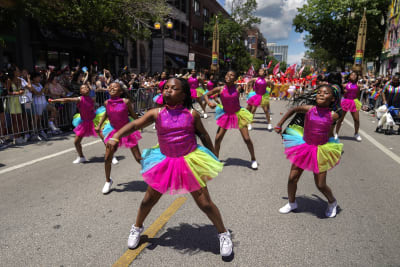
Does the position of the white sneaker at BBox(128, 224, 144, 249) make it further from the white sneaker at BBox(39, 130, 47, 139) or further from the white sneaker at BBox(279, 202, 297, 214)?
the white sneaker at BBox(39, 130, 47, 139)

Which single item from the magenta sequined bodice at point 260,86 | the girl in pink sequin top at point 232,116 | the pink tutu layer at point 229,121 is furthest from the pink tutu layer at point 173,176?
the magenta sequined bodice at point 260,86

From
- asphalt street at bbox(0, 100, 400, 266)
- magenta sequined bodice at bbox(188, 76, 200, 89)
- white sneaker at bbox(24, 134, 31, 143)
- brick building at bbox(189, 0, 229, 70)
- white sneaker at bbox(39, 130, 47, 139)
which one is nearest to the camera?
asphalt street at bbox(0, 100, 400, 266)

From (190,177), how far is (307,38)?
4461 cm

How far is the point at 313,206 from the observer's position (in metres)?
4.24

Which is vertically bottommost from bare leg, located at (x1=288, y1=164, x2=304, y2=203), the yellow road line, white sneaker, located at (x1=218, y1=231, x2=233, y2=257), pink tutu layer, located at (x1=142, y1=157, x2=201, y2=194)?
the yellow road line

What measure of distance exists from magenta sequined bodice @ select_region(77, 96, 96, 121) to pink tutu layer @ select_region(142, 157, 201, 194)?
12.7 feet

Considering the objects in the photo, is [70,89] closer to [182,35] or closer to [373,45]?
[182,35]

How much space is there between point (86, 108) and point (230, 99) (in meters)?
2.94

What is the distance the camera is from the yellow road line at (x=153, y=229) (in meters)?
2.88

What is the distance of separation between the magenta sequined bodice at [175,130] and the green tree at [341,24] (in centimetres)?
3436

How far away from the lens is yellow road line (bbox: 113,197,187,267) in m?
2.88

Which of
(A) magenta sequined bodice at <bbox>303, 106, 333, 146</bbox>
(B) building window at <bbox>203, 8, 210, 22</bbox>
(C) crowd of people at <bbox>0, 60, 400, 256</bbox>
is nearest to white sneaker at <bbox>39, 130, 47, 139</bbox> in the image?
(C) crowd of people at <bbox>0, 60, 400, 256</bbox>

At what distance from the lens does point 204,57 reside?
4359 centimetres

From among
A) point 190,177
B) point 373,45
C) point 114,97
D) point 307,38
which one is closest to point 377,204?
point 190,177
